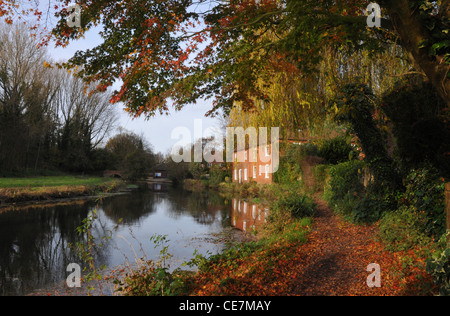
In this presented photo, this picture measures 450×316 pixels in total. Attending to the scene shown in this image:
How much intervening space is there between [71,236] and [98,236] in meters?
→ 0.84

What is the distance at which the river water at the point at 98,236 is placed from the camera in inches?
262

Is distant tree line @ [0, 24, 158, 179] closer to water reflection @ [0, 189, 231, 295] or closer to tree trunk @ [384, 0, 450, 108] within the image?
water reflection @ [0, 189, 231, 295]

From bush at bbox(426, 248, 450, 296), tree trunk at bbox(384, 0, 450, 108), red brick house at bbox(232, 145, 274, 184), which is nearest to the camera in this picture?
bush at bbox(426, 248, 450, 296)

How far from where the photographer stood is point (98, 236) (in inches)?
413

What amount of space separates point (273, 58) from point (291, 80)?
29.7 inches

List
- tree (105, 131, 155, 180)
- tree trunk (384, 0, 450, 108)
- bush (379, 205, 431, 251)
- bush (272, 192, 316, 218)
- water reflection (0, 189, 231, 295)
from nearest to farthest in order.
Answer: tree trunk (384, 0, 450, 108), bush (379, 205, 431, 251), water reflection (0, 189, 231, 295), bush (272, 192, 316, 218), tree (105, 131, 155, 180)

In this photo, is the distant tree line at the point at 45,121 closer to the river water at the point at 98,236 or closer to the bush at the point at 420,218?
the river water at the point at 98,236

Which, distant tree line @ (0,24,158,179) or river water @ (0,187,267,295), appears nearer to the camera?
river water @ (0,187,267,295)

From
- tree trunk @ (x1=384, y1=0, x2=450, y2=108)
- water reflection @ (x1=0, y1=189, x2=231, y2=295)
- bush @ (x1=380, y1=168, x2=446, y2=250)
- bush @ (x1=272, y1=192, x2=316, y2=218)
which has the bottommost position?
water reflection @ (x1=0, y1=189, x2=231, y2=295)

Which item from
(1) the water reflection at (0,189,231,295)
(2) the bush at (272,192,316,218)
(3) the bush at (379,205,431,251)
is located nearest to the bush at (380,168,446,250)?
(3) the bush at (379,205,431,251)

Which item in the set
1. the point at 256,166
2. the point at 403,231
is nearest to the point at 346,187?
the point at 403,231

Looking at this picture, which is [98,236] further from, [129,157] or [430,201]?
[129,157]

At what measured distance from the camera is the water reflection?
21.8 ft

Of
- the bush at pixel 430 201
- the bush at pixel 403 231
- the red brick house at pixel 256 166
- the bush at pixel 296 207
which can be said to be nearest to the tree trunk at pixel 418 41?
the bush at pixel 430 201
